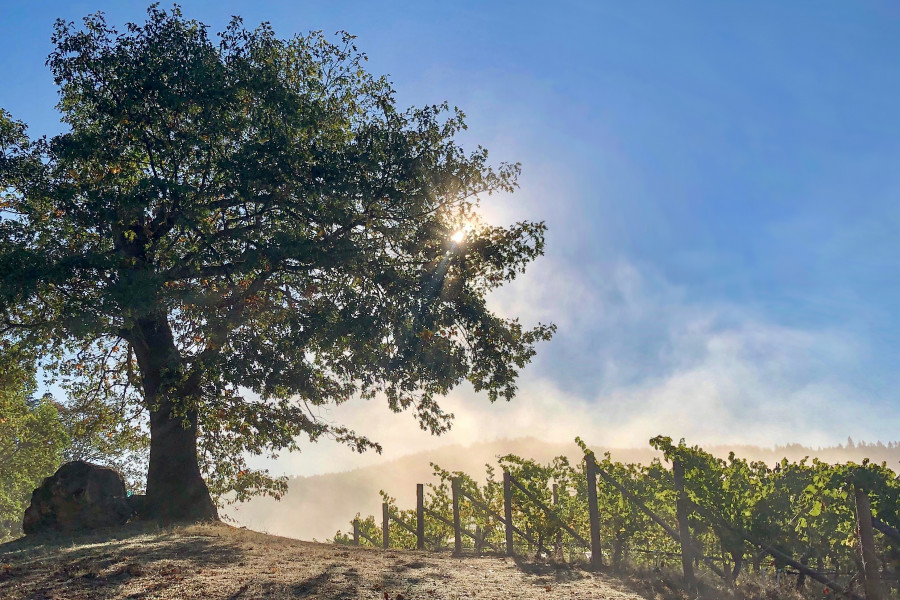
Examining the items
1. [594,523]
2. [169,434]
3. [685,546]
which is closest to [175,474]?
[169,434]

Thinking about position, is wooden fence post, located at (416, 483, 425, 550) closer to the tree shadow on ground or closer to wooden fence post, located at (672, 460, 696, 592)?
the tree shadow on ground

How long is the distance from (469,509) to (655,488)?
10.8 m

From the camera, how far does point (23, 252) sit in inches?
691

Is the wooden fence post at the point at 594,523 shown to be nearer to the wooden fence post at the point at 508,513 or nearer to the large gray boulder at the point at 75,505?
the wooden fence post at the point at 508,513

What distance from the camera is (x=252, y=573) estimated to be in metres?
13.1

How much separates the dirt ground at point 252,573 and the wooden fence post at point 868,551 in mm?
3754

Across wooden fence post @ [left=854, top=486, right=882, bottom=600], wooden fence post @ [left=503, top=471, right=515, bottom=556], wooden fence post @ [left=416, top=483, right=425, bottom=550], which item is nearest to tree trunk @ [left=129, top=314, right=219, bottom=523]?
wooden fence post @ [left=416, top=483, right=425, bottom=550]

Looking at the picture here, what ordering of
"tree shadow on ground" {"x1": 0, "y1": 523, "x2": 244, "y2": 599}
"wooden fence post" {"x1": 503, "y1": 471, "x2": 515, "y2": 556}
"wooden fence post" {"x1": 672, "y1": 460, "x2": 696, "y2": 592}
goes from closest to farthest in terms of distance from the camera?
"tree shadow on ground" {"x1": 0, "y1": 523, "x2": 244, "y2": 599}
"wooden fence post" {"x1": 672, "y1": 460, "x2": 696, "y2": 592}
"wooden fence post" {"x1": 503, "y1": 471, "x2": 515, "y2": 556}

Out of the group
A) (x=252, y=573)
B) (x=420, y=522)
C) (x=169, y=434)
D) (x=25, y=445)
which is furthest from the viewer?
(x=25, y=445)

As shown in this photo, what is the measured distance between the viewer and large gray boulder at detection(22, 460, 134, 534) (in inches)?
763

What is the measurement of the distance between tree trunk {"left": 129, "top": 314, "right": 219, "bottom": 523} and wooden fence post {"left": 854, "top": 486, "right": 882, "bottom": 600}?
1760 cm

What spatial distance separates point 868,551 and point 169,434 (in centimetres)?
1954

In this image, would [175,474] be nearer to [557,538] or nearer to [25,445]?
[557,538]

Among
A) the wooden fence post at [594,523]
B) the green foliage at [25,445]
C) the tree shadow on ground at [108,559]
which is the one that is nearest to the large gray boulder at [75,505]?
the tree shadow on ground at [108,559]
